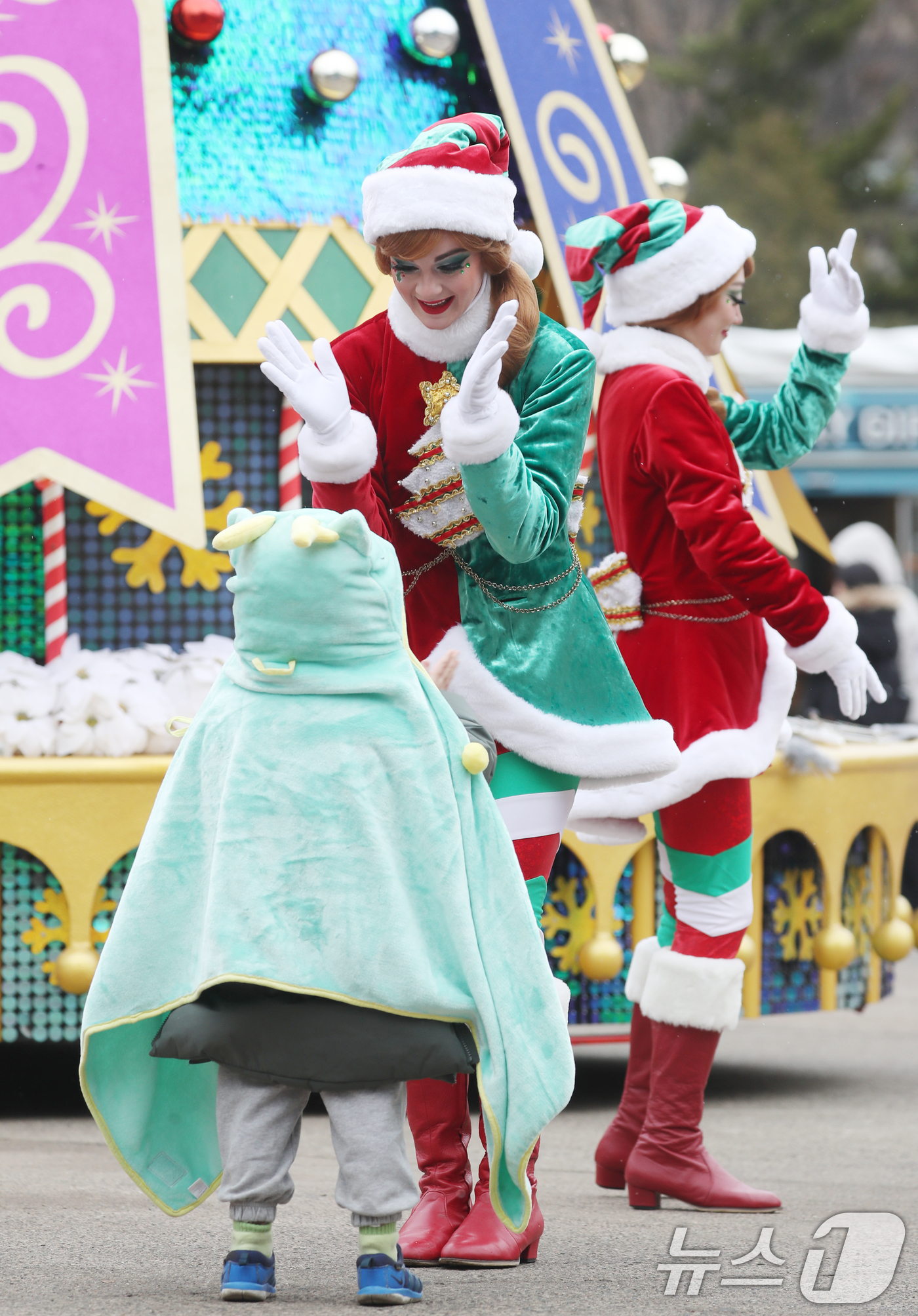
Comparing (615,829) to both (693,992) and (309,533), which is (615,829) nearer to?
(693,992)

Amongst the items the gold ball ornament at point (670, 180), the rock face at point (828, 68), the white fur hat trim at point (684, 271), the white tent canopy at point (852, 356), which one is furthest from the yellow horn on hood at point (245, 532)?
the rock face at point (828, 68)

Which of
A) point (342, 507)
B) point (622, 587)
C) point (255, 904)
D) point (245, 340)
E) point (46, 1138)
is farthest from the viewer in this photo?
point (245, 340)

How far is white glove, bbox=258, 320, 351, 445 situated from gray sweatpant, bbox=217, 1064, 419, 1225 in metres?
0.91

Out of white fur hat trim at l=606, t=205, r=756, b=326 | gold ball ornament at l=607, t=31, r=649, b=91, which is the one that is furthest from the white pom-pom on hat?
gold ball ornament at l=607, t=31, r=649, b=91

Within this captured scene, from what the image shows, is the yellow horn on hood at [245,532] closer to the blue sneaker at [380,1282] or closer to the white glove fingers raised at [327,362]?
the white glove fingers raised at [327,362]

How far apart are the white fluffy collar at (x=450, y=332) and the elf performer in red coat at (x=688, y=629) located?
1.86 ft

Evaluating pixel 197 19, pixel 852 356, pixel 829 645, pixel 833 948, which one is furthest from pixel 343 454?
pixel 852 356

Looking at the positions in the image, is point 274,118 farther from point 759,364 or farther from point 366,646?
point 759,364

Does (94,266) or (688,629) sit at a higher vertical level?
(94,266)

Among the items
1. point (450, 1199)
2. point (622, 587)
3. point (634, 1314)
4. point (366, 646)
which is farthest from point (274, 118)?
point (634, 1314)

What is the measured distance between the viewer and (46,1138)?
418cm

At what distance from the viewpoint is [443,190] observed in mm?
2836

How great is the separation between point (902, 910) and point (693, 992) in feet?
5.95

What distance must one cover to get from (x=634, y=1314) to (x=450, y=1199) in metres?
0.45
